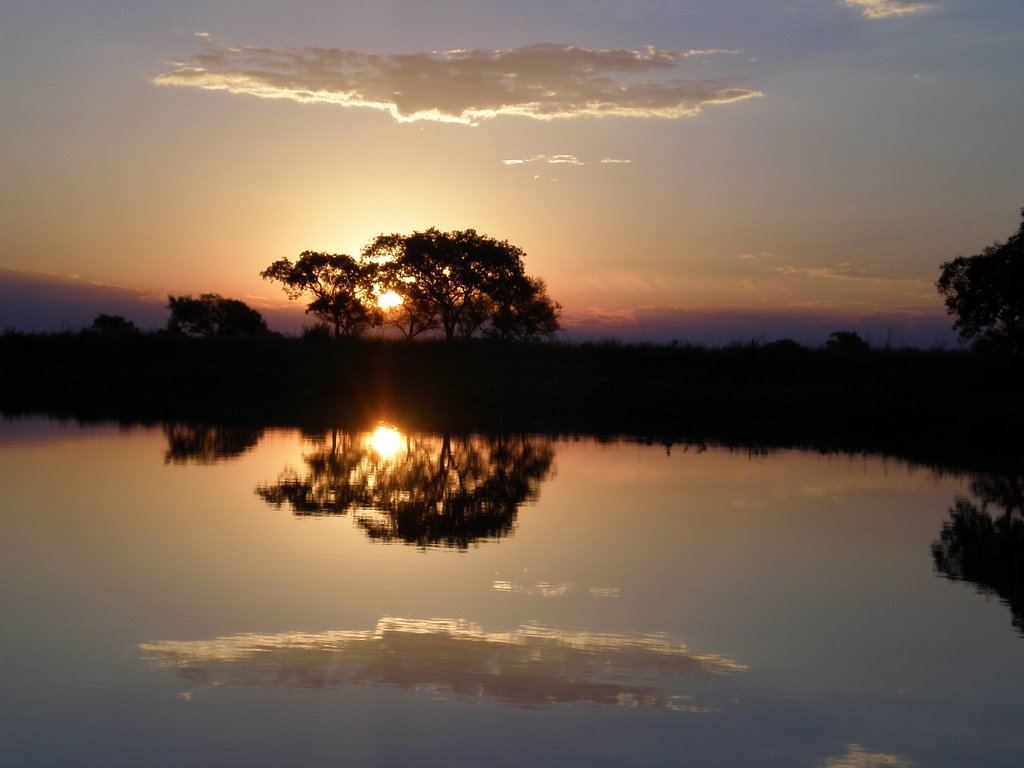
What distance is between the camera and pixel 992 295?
135 feet

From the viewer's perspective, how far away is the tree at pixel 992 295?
4019 centimetres

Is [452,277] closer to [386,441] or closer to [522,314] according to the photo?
[522,314]

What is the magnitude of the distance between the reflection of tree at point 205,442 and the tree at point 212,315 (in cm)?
6139

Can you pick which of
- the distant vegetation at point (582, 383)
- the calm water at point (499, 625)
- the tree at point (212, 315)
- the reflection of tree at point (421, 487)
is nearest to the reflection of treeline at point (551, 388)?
the distant vegetation at point (582, 383)

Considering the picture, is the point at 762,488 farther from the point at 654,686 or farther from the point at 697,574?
the point at 654,686

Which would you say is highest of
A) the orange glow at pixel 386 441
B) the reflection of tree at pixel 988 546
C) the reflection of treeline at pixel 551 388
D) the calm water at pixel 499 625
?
the reflection of treeline at pixel 551 388

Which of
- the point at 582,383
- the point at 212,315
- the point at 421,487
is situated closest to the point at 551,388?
the point at 582,383

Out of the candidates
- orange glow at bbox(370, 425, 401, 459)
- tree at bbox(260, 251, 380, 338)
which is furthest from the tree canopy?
orange glow at bbox(370, 425, 401, 459)

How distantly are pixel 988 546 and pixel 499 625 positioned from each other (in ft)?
25.6

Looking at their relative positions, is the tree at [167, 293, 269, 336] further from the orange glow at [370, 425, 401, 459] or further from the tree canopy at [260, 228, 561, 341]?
the orange glow at [370, 425, 401, 459]

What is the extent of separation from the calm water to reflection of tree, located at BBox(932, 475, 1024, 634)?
0.22 feet

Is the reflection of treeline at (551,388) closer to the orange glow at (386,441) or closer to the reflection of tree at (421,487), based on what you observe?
the orange glow at (386,441)

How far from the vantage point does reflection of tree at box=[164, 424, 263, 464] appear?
2217 cm

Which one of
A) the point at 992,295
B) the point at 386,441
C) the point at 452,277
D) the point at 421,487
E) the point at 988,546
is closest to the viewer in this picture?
the point at 988,546
